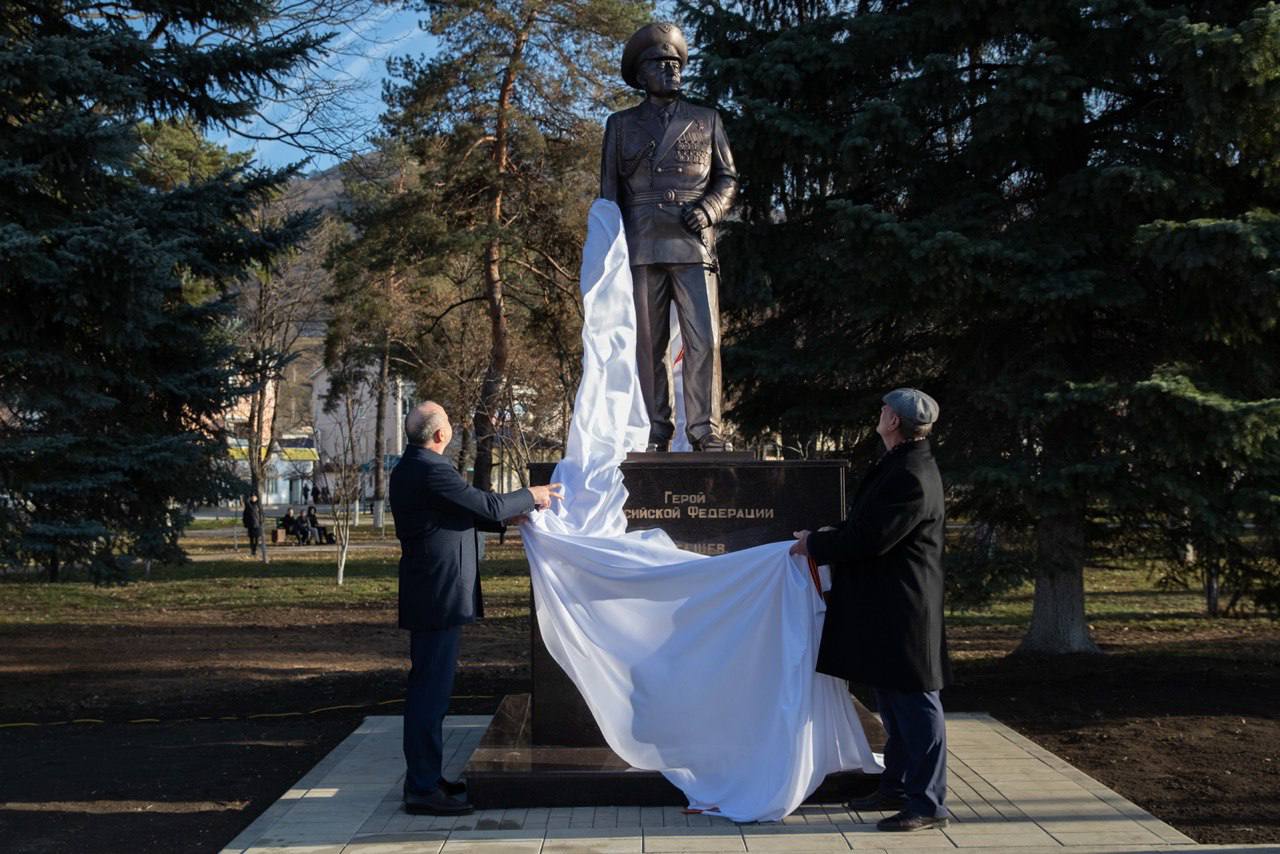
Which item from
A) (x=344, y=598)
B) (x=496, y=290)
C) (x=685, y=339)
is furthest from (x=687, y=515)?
(x=496, y=290)

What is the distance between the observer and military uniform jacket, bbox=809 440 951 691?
17.6 ft

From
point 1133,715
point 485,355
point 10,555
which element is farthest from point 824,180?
point 485,355

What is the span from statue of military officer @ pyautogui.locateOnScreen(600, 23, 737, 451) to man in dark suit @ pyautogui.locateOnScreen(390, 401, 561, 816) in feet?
6.07

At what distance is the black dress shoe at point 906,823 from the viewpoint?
5426 mm

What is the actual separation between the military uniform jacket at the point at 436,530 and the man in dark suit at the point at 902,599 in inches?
62.6

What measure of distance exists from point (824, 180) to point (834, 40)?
127 centimetres

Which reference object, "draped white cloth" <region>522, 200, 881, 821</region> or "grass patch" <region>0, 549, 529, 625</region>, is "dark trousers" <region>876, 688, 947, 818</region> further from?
"grass patch" <region>0, 549, 529, 625</region>

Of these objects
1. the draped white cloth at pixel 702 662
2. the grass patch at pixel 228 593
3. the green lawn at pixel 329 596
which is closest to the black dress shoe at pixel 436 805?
Answer: the draped white cloth at pixel 702 662

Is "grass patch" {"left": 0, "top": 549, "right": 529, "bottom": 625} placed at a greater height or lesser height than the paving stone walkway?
lesser

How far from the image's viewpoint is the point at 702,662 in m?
5.92

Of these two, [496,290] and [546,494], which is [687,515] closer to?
[546,494]

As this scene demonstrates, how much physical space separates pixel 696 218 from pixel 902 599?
284 cm

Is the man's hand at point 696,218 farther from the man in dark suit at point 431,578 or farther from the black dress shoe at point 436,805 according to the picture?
the black dress shoe at point 436,805

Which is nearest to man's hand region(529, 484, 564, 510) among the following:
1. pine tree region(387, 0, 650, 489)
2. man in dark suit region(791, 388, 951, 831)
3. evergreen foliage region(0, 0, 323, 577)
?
man in dark suit region(791, 388, 951, 831)
